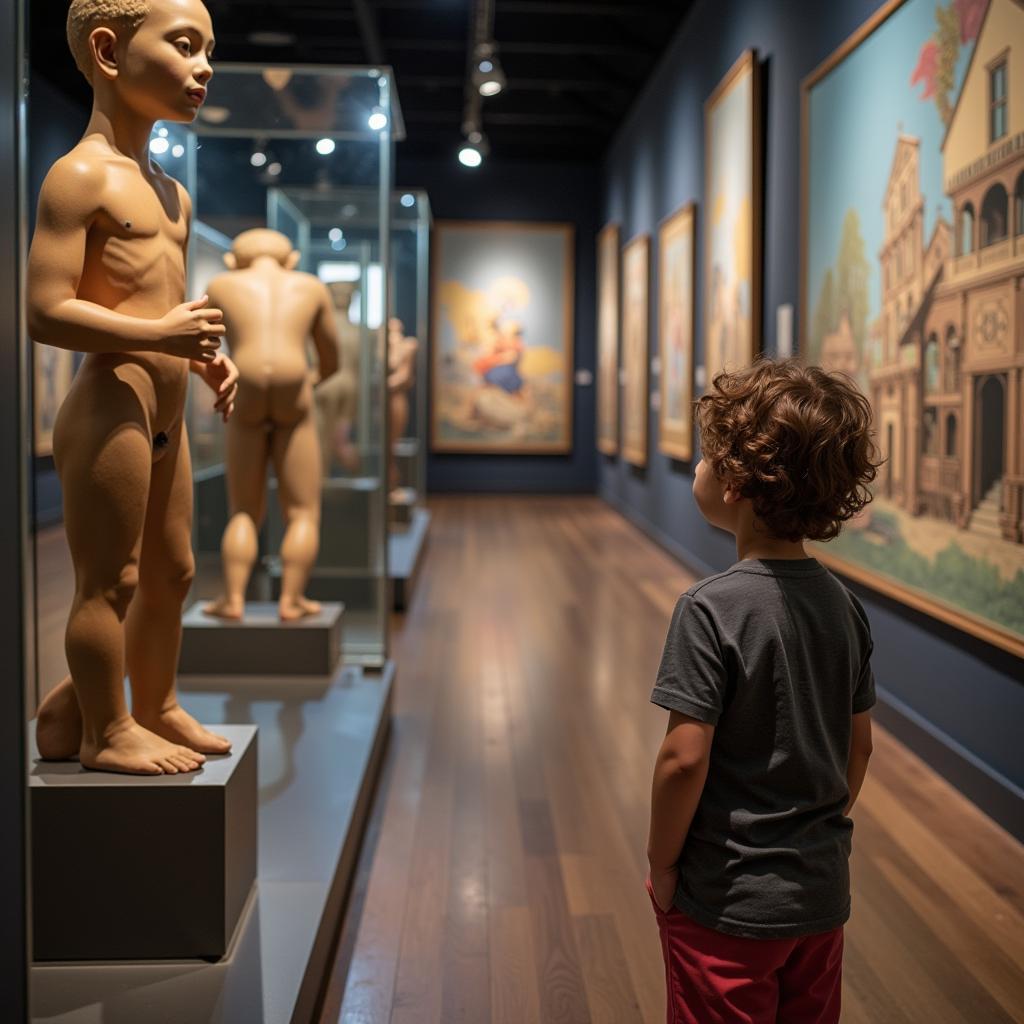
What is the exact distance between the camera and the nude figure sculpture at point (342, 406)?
6223 mm

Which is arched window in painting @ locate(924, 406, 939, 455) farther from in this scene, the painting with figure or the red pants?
the red pants

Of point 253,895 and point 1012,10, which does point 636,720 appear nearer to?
point 253,895

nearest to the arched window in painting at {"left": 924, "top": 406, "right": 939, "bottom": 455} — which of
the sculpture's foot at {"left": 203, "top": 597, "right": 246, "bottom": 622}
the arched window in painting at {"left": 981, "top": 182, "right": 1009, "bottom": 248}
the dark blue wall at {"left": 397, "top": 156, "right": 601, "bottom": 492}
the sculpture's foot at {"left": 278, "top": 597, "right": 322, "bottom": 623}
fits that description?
the arched window in painting at {"left": 981, "top": 182, "right": 1009, "bottom": 248}

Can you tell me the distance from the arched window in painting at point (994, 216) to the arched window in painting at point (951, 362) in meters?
0.38

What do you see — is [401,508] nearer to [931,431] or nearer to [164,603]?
[931,431]

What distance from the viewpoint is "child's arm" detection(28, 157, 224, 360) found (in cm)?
232

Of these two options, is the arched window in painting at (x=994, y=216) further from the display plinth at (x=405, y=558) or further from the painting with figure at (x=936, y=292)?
the display plinth at (x=405, y=558)

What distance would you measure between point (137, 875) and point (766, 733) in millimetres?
1457

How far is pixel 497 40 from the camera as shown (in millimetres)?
12344

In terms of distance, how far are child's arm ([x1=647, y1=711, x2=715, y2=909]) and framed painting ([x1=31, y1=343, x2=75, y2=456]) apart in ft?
5.40

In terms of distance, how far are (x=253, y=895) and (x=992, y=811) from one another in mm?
2414

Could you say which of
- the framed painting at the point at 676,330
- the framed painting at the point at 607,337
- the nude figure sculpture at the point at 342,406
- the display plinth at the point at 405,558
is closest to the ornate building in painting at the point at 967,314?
the nude figure sculpture at the point at 342,406

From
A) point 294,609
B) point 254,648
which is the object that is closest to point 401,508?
point 294,609

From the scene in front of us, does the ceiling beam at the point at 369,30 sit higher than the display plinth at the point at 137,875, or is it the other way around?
the ceiling beam at the point at 369,30
